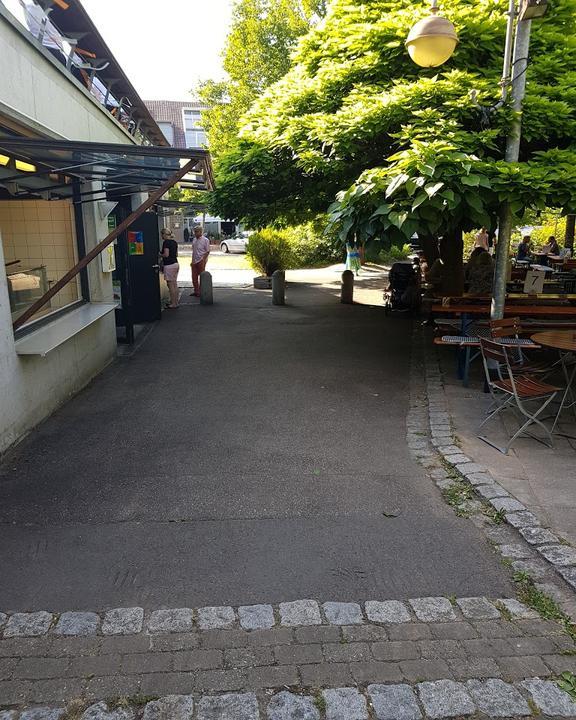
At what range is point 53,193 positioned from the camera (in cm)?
748

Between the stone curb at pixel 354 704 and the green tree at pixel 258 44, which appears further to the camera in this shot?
the green tree at pixel 258 44

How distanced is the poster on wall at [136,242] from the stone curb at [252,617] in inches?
379

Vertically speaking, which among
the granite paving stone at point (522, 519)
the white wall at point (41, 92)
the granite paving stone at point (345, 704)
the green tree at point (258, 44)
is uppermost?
the green tree at point (258, 44)

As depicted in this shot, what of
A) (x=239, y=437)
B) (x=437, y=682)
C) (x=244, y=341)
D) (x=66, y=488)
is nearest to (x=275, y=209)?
(x=244, y=341)

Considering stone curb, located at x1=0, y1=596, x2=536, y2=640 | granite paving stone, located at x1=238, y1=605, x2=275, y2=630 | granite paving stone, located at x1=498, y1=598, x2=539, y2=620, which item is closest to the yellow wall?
stone curb, located at x1=0, y1=596, x2=536, y2=640

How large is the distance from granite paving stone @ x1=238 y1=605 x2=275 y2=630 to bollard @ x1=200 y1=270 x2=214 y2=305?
12413 mm

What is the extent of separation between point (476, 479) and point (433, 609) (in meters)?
1.81

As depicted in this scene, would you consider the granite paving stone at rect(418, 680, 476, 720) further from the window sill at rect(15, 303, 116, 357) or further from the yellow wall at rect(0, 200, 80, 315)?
the yellow wall at rect(0, 200, 80, 315)

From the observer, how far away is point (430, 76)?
26.2ft

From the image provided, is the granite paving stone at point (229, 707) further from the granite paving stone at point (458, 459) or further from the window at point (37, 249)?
the window at point (37, 249)

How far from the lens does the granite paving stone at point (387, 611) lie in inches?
126

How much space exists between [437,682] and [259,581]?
118 cm

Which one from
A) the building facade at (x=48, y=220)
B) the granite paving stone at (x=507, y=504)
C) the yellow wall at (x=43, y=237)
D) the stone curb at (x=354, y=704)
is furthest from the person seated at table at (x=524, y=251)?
the stone curb at (x=354, y=704)

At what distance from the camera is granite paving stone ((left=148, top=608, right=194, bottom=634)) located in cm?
312
